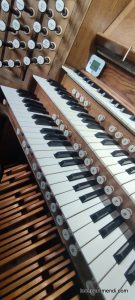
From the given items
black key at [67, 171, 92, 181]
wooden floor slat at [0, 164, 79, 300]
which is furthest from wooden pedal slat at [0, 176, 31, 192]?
black key at [67, 171, 92, 181]

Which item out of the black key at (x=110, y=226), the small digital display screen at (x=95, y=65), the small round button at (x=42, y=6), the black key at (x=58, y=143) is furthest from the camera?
the small digital display screen at (x=95, y=65)

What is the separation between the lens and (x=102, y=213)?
125 cm

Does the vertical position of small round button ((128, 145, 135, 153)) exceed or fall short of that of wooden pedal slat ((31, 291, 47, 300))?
it exceeds it

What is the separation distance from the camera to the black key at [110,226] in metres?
1.16

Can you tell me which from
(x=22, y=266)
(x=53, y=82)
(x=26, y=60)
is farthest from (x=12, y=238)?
(x=26, y=60)

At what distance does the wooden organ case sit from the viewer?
46.1 inches

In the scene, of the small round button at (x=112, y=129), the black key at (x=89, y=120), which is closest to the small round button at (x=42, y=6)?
the black key at (x=89, y=120)

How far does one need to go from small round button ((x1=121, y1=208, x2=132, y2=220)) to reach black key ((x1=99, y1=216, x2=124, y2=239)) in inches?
1.8

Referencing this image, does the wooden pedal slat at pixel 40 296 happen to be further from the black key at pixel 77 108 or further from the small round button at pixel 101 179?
the black key at pixel 77 108

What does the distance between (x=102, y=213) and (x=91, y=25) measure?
1.54 m

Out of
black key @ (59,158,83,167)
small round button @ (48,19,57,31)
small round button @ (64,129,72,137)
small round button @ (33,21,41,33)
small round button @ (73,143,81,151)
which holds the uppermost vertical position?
small round button @ (48,19,57,31)

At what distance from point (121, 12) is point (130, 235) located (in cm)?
182

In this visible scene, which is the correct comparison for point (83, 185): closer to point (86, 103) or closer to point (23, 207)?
point (23, 207)

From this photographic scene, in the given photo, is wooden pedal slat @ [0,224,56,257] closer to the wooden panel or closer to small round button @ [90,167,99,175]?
small round button @ [90,167,99,175]
